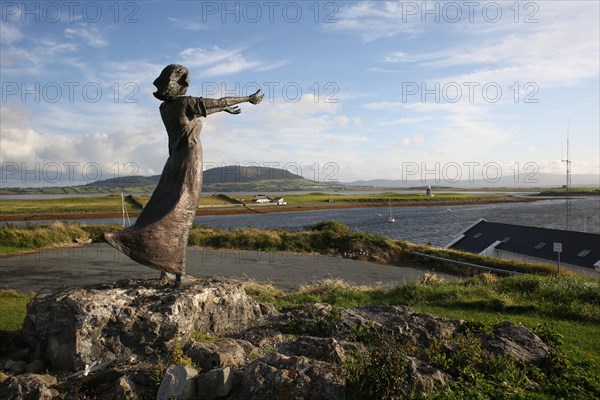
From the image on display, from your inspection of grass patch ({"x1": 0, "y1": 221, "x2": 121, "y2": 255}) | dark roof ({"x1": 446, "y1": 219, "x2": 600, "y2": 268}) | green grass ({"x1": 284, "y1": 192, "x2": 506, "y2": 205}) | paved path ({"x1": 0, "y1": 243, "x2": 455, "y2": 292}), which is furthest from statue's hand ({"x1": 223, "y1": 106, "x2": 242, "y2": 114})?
green grass ({"x1": 284, "y1": 192, "x2": 506, "y2": 205})

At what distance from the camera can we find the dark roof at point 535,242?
78.4ft

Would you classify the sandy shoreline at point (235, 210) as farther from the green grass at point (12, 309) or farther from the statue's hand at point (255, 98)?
the statue's hand at point (255, 98)

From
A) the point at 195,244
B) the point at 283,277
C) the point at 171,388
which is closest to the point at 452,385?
→ the point at 171,388

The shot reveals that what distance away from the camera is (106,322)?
6.97 metres

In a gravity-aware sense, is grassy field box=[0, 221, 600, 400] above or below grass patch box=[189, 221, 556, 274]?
above

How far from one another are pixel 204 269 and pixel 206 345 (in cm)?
1613

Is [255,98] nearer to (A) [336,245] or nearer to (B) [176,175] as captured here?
(B) [176,175]

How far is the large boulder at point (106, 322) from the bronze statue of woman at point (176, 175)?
25.8 inches

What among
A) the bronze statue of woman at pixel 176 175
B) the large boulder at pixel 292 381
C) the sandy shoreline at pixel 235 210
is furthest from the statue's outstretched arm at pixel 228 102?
the sandy shoreline at pixel 235 210

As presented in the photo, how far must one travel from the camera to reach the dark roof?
2389cm

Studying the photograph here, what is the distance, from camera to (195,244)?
108ft

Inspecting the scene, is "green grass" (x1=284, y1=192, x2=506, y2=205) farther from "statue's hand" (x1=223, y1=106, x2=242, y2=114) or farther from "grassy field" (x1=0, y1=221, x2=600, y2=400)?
"statue's hand" (x1=223, y1=106, x2=242, y2=114)

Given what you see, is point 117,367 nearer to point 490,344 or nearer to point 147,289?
point 147,289

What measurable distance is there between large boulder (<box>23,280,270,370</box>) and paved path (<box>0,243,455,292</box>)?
386 inches
